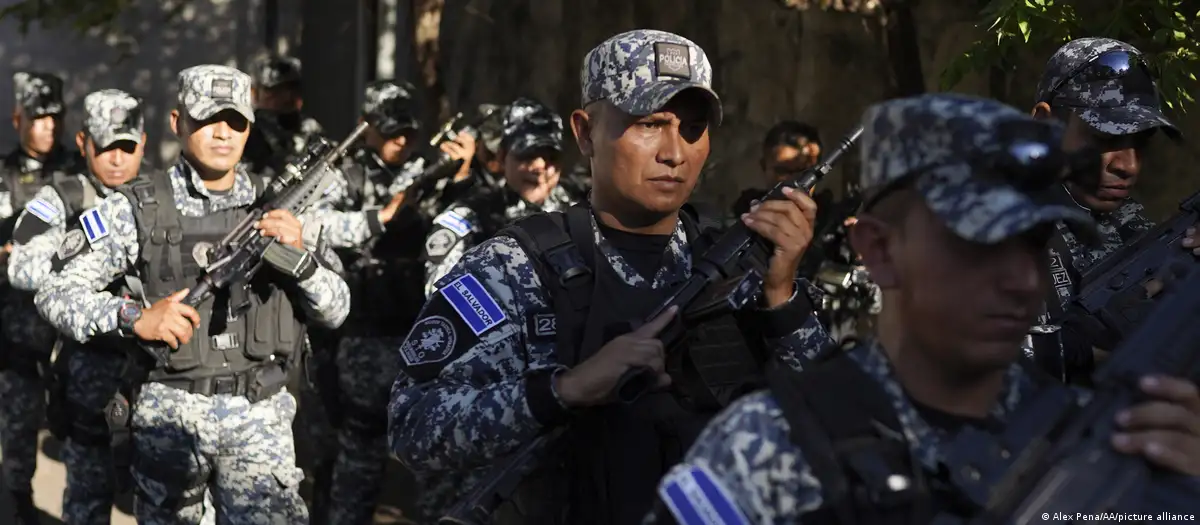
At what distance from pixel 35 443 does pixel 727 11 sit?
4.97 metres

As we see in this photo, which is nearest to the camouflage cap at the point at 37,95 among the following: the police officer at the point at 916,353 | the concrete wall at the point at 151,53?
the concrete wall at the point at 151,53

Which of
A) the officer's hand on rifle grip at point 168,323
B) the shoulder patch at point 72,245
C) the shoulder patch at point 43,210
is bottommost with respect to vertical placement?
the officer's hand on rifle grip at point 168,323

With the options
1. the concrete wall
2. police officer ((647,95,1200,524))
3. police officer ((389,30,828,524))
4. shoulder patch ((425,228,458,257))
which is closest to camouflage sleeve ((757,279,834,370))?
police officer ((389,30,828,524))

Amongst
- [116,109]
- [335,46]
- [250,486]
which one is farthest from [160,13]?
[250,486]

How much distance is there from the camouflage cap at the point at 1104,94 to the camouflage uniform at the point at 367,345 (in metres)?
3.54

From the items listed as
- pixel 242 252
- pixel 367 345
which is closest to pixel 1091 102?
pixel 242 252

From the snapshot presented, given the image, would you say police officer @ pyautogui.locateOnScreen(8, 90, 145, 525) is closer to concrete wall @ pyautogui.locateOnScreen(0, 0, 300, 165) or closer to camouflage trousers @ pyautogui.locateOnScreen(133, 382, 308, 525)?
camouflage trousers @ pyautogui.locateOnScreen(133, 382, 308, 525)

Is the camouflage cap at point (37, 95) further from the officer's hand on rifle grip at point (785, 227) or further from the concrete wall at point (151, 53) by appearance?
the officer's hand on rifle grip at point (785, 227)

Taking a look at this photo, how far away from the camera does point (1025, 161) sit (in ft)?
6.51

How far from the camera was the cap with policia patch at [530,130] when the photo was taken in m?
6.74

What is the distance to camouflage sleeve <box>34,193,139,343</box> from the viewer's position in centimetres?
521

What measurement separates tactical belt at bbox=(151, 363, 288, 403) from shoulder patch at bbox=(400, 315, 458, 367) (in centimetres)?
230

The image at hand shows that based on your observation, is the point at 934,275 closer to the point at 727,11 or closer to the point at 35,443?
the point at 35,443

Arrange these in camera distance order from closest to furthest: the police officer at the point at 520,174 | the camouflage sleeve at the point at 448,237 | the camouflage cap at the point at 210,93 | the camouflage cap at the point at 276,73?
the camouflage cap at the point at 210,93 → the camouflage sleeve at the point at 448,237 → the police officer at the point at 520,174 → the camouflage cap at the point at 276,73
